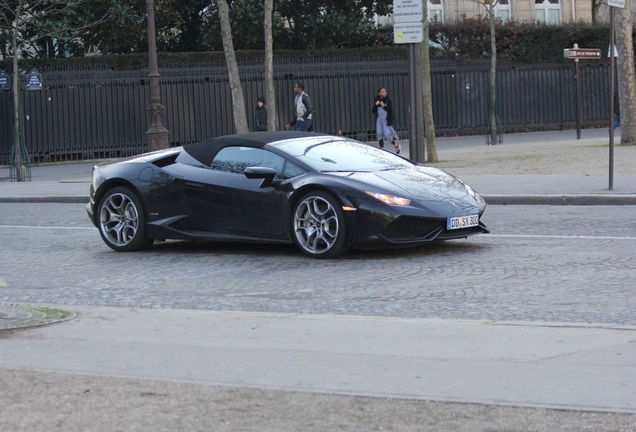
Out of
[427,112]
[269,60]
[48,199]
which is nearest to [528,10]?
[269,60]

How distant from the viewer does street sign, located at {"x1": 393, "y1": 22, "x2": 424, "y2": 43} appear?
19438 millimetres

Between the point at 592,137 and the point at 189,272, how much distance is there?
1059 inches

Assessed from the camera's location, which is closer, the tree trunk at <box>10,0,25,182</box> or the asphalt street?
the asphalt street

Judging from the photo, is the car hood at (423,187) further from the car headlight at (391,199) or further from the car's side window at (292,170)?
the car's side window at (292,170)

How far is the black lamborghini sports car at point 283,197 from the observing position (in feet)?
34.9

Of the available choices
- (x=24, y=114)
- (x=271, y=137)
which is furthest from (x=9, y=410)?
(x=24, y=114)

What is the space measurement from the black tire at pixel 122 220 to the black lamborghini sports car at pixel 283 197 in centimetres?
1

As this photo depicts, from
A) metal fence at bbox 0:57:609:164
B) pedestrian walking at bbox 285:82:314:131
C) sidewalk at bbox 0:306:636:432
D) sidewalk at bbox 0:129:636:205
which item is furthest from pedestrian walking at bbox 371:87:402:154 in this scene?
sidewalk at bbox 0:306:636:432

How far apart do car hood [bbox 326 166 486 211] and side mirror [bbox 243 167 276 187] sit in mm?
709

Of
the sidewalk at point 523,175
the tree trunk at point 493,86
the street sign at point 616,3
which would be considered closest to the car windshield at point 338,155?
the sidewalk at point 523,175

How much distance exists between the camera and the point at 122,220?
40.0 feet

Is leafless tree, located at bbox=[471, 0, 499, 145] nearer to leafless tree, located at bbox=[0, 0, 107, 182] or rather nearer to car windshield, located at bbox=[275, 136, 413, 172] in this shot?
leafless tree, located at bbox=[0, 0, 107, 182]

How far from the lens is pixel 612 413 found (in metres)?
5.18

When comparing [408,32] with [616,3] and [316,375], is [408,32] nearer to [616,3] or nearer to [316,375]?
[616,3]
